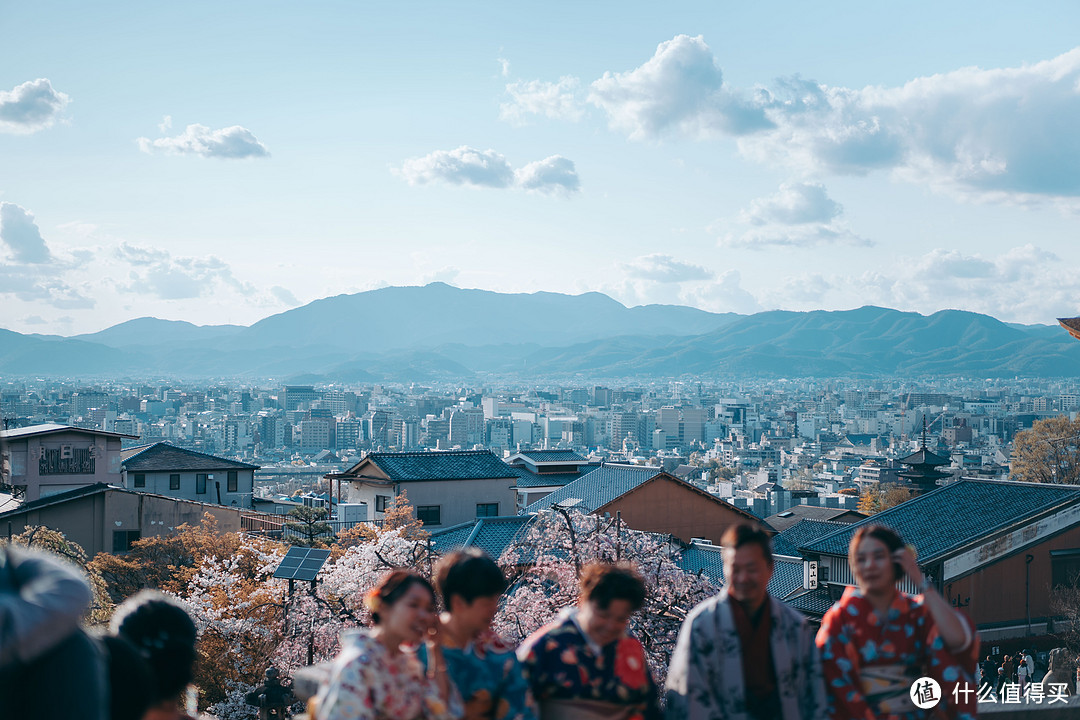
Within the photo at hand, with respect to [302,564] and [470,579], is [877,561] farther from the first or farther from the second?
[302,564]

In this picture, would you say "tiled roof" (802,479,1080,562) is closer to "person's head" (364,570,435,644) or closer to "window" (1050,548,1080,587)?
"window" (1050,548,1080,587)

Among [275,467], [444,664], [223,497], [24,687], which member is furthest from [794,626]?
[275,467]

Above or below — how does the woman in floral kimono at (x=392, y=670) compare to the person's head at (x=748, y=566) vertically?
below

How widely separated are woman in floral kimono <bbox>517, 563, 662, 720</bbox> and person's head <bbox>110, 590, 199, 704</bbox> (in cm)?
103

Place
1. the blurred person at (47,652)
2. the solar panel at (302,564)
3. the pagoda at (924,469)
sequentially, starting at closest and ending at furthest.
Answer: the blurred person at (47,652), the solar panel at (302,564), the pagoda at (924,469)

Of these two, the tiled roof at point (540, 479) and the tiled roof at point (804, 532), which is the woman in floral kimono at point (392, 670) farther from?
the tiled roof at point (540, 479)

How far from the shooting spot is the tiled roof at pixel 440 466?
26531 millimetres

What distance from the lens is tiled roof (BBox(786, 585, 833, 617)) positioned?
50.7ft

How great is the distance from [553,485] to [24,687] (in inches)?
1074

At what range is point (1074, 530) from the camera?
54.6 feet

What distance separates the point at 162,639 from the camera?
2664 millimetres

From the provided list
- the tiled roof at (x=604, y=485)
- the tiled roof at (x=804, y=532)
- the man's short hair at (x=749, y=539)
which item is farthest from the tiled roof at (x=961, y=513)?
the man's short hair at (x=749, y=539)

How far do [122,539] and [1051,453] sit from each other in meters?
30.8

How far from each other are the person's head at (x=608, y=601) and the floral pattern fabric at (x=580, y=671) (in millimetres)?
42
